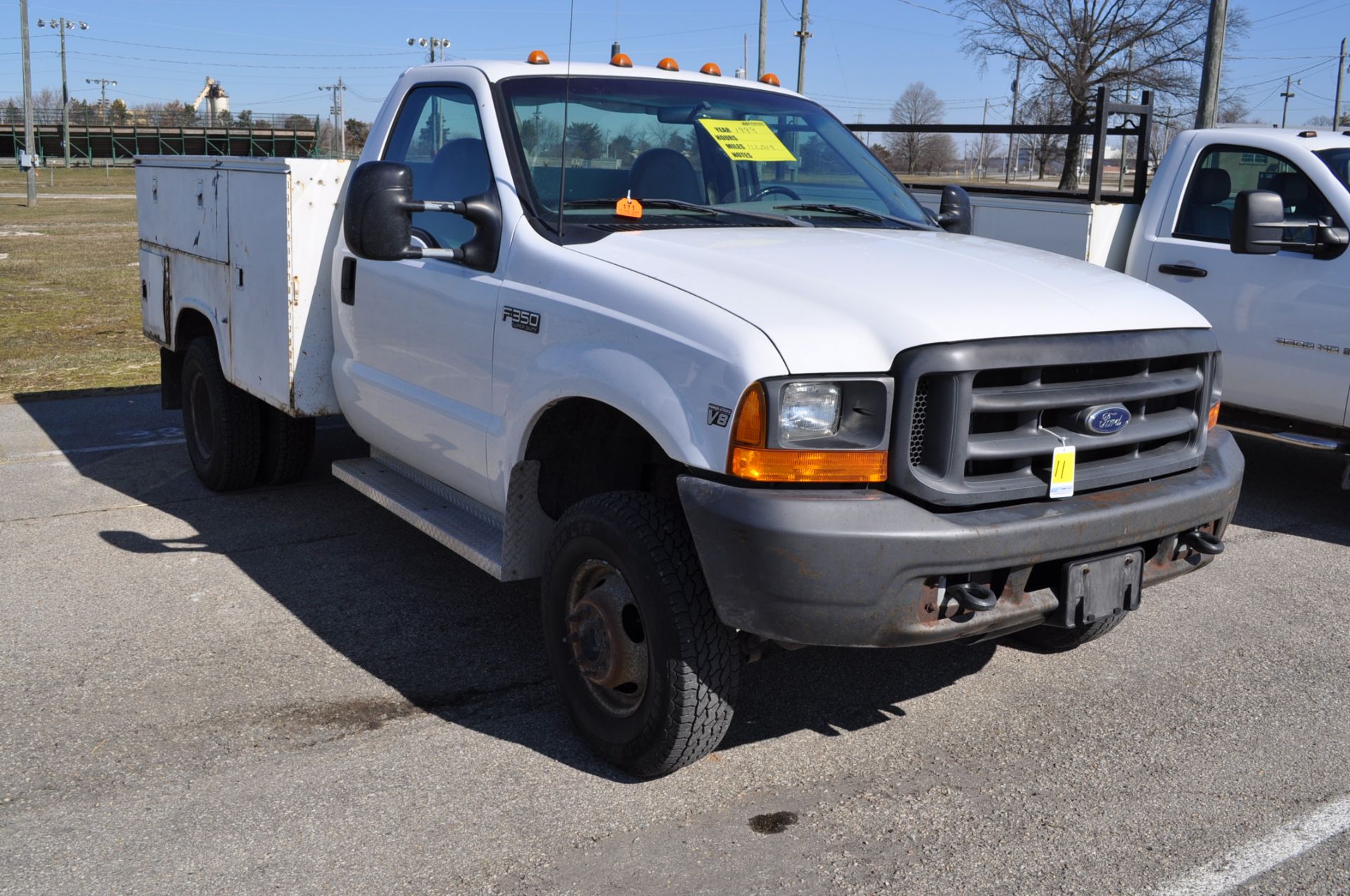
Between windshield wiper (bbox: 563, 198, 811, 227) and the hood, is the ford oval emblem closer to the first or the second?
the hood

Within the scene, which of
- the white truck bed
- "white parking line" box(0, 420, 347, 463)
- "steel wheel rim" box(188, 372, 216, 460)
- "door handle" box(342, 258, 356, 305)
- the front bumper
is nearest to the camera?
the front bumper

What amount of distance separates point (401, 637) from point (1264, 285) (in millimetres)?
4740

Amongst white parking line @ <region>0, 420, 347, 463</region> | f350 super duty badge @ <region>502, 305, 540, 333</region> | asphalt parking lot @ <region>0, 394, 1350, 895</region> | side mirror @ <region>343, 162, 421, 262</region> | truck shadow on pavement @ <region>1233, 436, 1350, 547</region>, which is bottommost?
asphalt parking lot @ <region>0, 394, 1350, 895</region>

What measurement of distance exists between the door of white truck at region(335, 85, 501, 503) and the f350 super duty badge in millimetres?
108

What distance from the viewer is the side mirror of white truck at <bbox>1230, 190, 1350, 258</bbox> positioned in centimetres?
628

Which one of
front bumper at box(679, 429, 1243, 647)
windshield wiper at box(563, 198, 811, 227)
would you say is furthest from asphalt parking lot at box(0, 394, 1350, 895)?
windshield wiper at box(563, 198, 811, 227)

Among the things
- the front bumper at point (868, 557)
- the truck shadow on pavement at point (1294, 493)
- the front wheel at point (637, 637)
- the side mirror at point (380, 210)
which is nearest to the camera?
the front bumper at point (868, 557)

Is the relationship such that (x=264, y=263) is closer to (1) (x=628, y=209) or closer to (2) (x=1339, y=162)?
(1) (x=628, y=209)

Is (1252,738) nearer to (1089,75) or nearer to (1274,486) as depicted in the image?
(1274,486)

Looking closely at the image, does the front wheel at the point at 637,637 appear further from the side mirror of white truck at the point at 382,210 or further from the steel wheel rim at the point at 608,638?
the side mirror of white truck at the point at 382,210

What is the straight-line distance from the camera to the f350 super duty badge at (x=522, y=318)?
3.98m

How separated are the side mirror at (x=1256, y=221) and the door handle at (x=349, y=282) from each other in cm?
424

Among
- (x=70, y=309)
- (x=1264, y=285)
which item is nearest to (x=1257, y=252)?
(x=1264, y=285)

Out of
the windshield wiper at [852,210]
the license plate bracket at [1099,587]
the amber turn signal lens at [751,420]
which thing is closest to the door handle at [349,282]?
the windshield wiper at [852,210]
